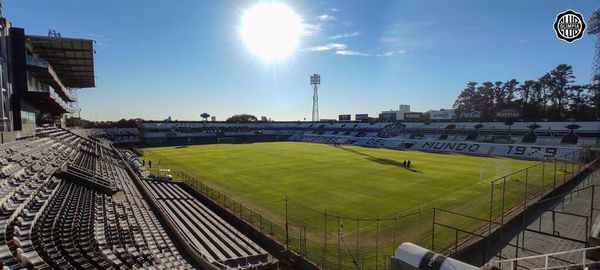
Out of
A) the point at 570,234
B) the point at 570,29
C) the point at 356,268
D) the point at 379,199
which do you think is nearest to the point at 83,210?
the point at 356,268

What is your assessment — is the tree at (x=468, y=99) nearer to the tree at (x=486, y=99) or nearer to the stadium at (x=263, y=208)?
the tree at (x=486, y=99)

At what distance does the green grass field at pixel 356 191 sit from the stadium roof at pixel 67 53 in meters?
14.6

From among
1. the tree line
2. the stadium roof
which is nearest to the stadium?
the stadium roof

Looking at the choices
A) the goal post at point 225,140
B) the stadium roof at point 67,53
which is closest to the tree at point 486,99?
the goal post at point 225,140

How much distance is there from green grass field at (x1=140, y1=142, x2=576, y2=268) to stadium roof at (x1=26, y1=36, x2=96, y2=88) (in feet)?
47.9

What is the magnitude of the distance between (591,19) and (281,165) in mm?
59824

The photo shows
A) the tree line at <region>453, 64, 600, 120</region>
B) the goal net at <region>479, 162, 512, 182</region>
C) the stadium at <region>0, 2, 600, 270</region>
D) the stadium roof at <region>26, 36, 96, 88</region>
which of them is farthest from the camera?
the tree line at <region>453, 64, 600, 120</region>

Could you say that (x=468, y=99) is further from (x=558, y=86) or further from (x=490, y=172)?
(x=490, y=172)

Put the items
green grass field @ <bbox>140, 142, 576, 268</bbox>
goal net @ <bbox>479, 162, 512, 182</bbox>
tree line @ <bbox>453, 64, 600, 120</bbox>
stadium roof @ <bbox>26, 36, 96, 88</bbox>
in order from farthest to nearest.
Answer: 1. tree line @ <bbox>453, 64, 600, 120</bbox>
2. goal net @ <bbox>479, 162, 512, 182</bbox>
3. stadium roof @ <bbox>26, 36, 96, 88</bbox>
4. green grass field @ <bbox>140, 142, 576, 268</bbox>

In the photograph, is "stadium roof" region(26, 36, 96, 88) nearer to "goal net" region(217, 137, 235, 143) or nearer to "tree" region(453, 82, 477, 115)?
"goal net" region(217, 137, 235, 143)

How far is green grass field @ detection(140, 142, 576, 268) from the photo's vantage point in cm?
1642

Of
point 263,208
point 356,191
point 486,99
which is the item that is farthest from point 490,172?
point 486,99

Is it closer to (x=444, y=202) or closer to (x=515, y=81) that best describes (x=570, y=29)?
(x=444, y=202)

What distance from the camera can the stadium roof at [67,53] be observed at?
25.6 m
